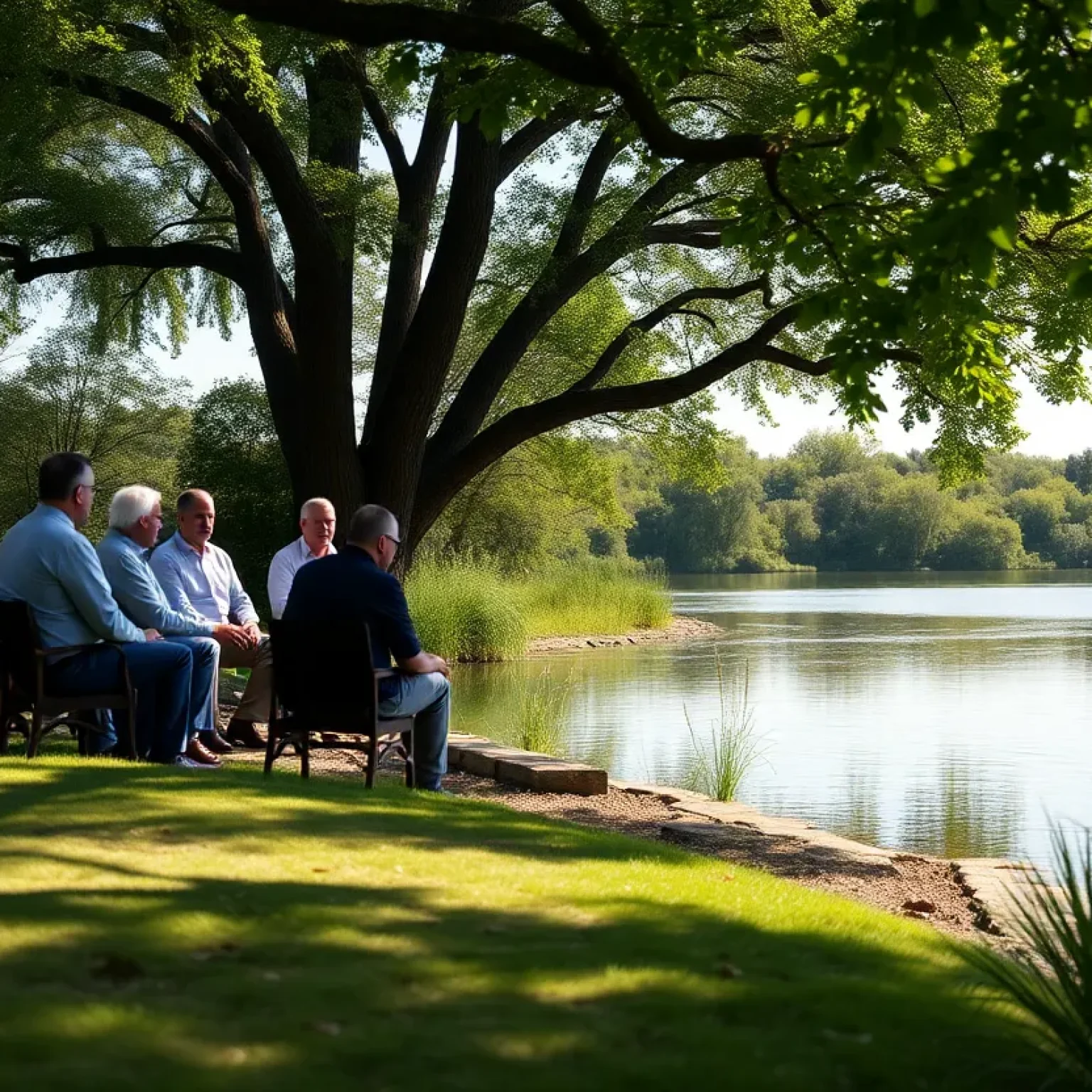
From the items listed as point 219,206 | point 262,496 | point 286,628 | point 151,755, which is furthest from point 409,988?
point 262,496

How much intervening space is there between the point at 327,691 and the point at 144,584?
4.86 feet

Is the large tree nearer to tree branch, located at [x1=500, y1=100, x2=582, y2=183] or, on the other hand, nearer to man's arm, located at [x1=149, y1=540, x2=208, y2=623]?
tree branch, located at [x1=500, y1=100, x2=582, y2=183]

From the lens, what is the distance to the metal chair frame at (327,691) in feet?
22.8

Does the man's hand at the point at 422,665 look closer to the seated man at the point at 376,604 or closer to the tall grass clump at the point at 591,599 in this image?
the seated man at the point at 376,604

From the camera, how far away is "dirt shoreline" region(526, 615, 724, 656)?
94.8ft

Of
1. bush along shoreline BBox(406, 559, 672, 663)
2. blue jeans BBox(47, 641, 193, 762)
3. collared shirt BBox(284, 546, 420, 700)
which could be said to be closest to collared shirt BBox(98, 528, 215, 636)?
blue jeans BBox(47, 641, 193, 762)

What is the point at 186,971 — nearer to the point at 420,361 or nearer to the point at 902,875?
the point at 902,875

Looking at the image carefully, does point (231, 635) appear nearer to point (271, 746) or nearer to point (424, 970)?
point (271, 746)

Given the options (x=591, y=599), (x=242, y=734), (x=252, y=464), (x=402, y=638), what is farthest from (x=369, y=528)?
(x=591, y=599)

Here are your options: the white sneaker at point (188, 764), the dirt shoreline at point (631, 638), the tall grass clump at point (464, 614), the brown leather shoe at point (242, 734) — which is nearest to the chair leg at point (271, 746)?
the white sneaker at point (188, 764)

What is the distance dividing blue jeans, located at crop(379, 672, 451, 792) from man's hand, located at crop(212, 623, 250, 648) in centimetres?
171

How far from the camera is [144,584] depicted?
7.98 m

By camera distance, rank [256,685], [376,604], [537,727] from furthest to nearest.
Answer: [537,727] < [256,685] < [376,604]

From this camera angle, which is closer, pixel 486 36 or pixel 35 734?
pixel 486 36
